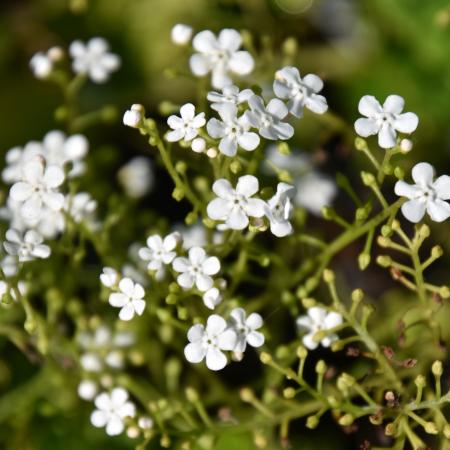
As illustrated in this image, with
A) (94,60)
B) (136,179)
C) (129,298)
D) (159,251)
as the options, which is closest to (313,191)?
(136,179)

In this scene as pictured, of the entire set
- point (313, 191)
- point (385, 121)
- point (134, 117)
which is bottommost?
point (313, 191)

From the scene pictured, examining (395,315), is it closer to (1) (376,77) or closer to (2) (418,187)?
(2) (418,187)

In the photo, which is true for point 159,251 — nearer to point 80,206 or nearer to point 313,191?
point 80,206

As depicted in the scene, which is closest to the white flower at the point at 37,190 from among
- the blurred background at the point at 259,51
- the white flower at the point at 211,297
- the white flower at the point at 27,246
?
the white flower at the point at 27,246

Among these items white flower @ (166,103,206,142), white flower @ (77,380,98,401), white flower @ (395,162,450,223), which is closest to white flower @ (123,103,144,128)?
white flower @ (166,103,206,142)

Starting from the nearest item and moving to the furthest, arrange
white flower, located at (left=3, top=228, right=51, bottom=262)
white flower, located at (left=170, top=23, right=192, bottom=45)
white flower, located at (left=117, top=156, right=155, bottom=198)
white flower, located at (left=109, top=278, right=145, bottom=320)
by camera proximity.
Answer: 1. white flower, located at (left=109, top=278, right=145, bottom=320)
2. white flower, located at (left=3, top=228, right=51, bottom=262)
3. white flower, located at (left=170, top=23, right=192, bottom=45)
4. white flower, located at (left=117, top=156, right=155, bottom=198)

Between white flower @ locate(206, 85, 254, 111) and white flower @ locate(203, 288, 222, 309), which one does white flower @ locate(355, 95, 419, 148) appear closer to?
white flower @ locate(206, 85, 254, 111)

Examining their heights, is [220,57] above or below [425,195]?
above
